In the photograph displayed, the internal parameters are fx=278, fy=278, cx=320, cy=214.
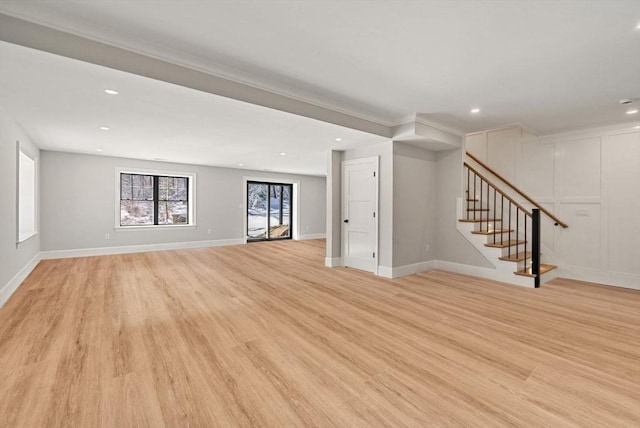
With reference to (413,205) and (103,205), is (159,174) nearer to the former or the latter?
(103,205)

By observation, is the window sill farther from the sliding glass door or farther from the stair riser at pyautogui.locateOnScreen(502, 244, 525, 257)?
the stair riser at pyautogui.locateOnScreen(502, 244, 525, 257)

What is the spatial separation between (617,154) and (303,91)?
518 centimetres

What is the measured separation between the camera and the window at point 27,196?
4.86 m

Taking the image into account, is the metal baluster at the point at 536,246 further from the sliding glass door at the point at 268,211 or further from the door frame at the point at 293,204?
the sliding glass door at the point at 268,211

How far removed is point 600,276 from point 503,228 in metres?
1.57

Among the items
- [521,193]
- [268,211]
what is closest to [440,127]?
[521,193]

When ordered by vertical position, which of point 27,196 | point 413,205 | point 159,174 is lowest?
point 413,205

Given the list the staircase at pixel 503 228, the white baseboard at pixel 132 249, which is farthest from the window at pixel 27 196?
the staircase at pixel 503 228

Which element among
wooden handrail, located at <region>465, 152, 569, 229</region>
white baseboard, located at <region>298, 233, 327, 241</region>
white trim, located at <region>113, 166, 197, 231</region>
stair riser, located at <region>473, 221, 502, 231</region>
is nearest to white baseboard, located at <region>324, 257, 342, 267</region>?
stair riser, located at <region>473, 221, 502, 231</region>

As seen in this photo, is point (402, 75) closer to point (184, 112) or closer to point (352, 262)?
point (184, 112)

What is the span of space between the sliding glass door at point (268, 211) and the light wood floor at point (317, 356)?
215 inches

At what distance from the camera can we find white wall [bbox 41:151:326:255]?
20.1 ft

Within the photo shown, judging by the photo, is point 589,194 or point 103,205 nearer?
point 589,194

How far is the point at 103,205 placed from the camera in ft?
22.1
